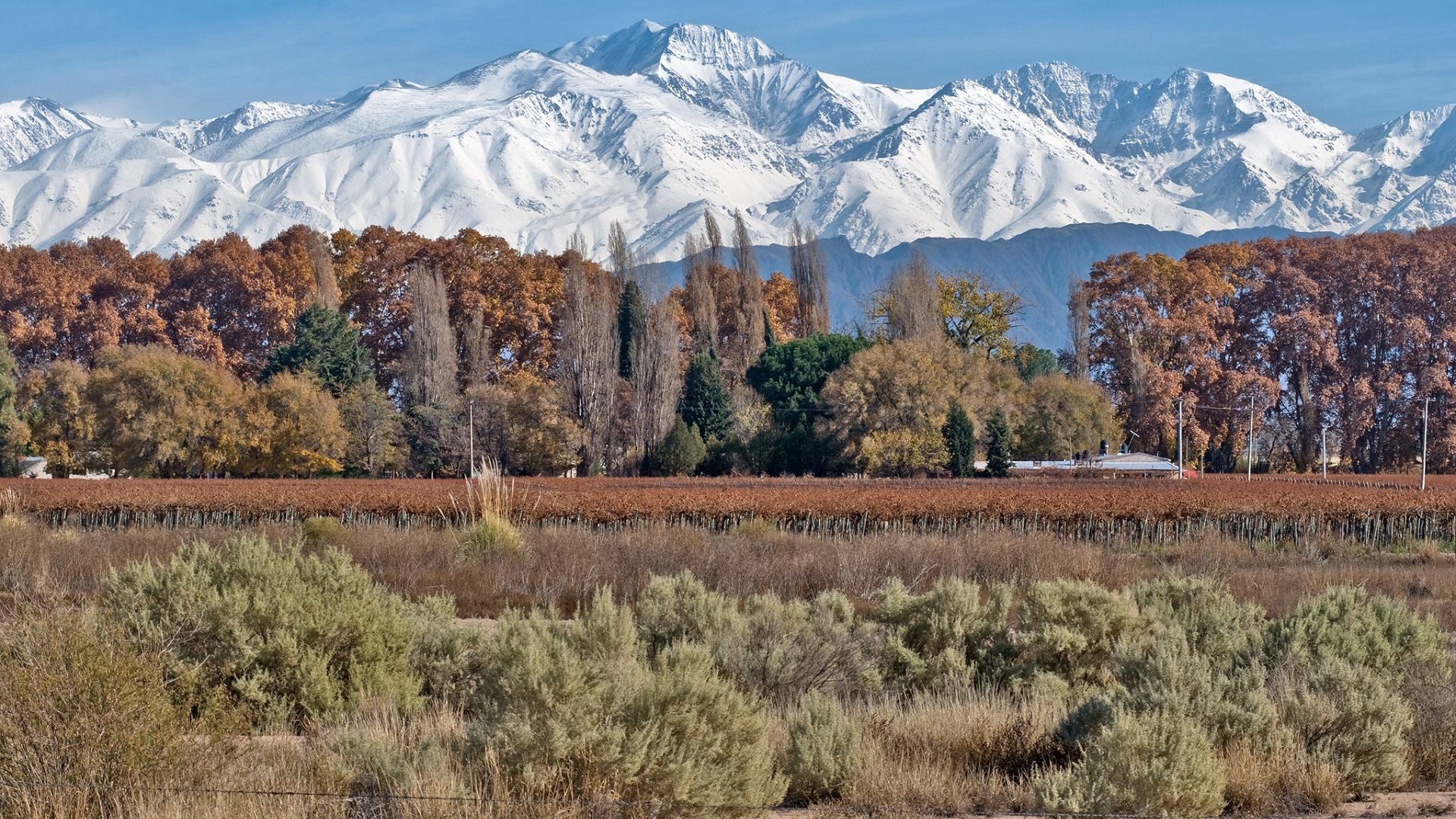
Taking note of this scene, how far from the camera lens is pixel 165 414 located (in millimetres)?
56781

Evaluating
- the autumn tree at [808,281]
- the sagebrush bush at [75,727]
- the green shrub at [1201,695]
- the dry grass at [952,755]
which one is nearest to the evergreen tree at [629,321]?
the autumn tree at [808,281]

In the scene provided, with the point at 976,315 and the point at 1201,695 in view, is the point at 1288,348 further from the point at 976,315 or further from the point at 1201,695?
the point at 1201,695

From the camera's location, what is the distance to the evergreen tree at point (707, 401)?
64625 millimetres

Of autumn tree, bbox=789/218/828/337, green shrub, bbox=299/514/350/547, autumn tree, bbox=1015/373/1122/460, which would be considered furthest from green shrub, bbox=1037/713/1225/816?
autumn tree, bbox=789/218/828/337

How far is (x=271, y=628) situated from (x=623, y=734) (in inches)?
153

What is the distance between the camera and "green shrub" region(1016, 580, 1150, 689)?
507 inches

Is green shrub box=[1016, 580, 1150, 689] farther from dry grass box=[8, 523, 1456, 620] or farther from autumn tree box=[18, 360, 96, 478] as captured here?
autumn tree box=[18, 360, 96, 478]

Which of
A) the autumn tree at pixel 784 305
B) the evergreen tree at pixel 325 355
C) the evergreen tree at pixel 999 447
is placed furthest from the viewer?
the autumn tree at pixel 784 305

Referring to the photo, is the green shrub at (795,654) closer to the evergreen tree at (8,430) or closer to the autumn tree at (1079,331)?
the evergreen tree at (8,430)

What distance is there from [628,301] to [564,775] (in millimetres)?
62662

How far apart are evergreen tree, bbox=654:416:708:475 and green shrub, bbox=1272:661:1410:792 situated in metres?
51.1

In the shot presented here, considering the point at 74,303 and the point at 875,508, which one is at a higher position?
the point at 74,303

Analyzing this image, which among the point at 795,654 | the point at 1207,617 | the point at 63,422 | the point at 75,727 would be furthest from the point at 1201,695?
the point at 63,422

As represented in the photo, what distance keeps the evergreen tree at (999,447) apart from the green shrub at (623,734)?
49695mm
